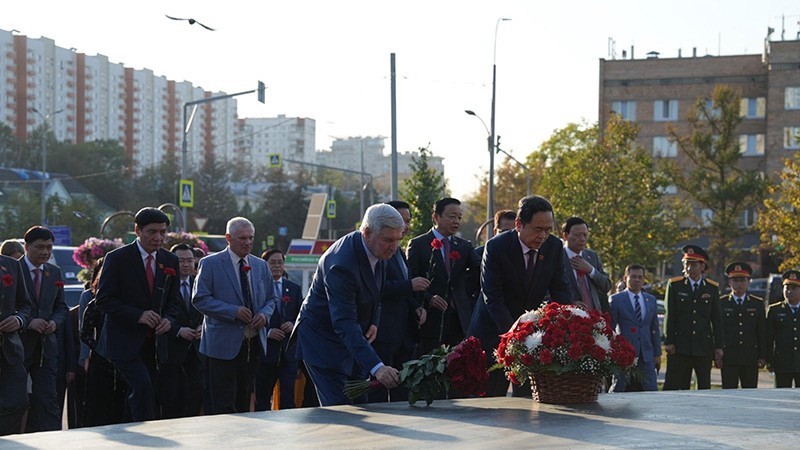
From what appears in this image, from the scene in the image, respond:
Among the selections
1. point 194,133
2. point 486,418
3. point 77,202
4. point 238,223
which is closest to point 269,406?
point 238,223

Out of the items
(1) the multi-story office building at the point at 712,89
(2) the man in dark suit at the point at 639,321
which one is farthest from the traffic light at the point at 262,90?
(1) the multi-story office building at the point at 712,89

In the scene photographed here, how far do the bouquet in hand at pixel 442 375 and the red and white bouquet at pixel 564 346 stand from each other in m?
0.18

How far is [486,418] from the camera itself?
6.68 metres

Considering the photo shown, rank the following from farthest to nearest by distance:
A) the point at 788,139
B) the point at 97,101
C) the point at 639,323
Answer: the point at 97,101 → the point at 788,139 → the point at 639,323

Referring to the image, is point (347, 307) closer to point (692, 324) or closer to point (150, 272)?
point (150, 272)

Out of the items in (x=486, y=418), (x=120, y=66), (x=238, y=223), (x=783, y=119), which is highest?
(x=120, y=66)

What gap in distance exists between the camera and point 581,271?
1230 cm

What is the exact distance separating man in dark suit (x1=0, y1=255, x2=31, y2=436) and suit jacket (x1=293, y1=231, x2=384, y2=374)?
316 cm

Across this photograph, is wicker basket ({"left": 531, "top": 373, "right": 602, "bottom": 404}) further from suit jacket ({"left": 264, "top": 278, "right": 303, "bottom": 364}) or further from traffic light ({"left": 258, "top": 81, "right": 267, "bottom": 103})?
traffic light ({"left": 258, "top": 81, "right": 267, "bottom": 103})

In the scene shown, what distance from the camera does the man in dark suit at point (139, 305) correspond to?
1026 cm

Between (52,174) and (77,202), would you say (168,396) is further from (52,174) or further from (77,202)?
(52,174)

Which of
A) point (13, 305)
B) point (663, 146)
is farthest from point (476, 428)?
point (663, 146)

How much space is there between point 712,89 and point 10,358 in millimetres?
77711

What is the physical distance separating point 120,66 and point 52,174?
45.0 m
